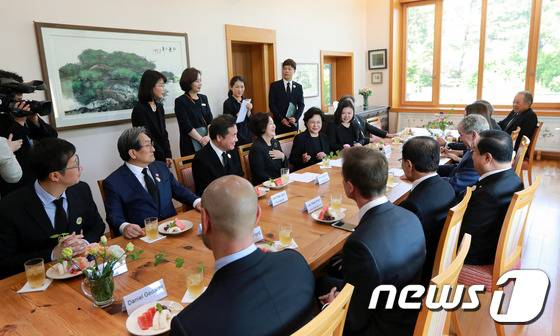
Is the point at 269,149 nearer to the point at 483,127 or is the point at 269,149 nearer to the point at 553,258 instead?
the point at 483,127

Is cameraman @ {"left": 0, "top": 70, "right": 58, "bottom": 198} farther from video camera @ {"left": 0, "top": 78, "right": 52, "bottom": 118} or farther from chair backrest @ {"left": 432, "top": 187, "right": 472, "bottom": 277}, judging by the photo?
chair backrest @ {"left": 432, "top": 187, "right": 472, "bottom": 277}

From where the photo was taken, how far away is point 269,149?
334 centimetres

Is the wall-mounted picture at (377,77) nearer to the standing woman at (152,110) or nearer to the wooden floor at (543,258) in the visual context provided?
the wooden floor at (543,258)

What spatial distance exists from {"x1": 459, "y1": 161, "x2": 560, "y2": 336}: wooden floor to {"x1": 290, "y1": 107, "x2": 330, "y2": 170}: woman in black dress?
76.2 inches

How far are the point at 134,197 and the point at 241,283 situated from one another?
1.44 meters

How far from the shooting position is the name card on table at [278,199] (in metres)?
2.26

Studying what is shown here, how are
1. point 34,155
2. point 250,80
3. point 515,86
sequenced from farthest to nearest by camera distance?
point 515,86 < point 250,80 < point 34,155

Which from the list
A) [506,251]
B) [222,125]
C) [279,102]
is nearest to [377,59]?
[279,102]

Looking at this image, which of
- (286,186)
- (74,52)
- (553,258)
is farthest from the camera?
(74,52)

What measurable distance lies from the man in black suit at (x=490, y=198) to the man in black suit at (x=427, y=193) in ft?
0.70

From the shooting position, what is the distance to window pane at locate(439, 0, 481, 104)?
6.90m

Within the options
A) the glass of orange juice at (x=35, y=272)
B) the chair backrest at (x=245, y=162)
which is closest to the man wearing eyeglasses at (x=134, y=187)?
the glass of orange juice at (x=35, y=272)

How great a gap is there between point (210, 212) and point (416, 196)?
3.82ft

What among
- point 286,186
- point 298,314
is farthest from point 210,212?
point 286,186
